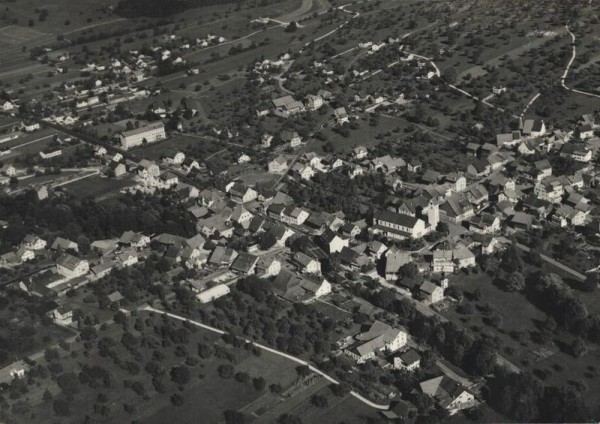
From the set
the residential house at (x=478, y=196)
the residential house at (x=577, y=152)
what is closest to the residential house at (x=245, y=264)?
the residential house at (x=478, y=196)

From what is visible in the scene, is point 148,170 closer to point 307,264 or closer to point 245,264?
point 245,264

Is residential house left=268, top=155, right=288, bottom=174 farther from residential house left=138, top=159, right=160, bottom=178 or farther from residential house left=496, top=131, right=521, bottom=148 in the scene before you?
residential house left=496, top=131, right=521, bottom=148

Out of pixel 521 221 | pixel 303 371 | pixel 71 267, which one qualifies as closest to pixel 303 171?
pixel 521 221

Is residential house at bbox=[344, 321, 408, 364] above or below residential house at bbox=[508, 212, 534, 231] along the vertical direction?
above

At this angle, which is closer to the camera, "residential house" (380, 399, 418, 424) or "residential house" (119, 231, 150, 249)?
"residential house" (380, 399, 418, 424)

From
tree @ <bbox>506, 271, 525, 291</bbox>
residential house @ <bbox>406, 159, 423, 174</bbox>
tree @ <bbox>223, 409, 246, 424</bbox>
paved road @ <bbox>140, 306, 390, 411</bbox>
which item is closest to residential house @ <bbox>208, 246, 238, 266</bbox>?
paved road @ <bbox>140, 306, 390, 411</bbox>
